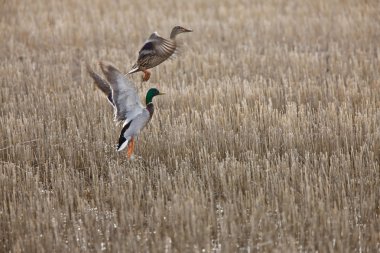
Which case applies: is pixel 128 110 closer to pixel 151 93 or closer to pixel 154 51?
pixel 151 93

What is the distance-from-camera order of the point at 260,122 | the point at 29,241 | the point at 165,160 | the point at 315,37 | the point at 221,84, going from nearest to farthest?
1. the point at 29,241
2. the point at 165,160
3. the point at 260,122
4. the point at 221,84
5. the point at 315,37

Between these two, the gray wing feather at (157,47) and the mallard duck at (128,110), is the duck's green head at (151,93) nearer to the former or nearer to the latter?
the mallard duck at (128,110)

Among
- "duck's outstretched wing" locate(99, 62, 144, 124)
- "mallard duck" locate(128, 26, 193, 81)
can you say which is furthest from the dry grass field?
"mallard duck" locate(128, 26, 193, 81)

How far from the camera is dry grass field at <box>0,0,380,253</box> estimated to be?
457 centimetres

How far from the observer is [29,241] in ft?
14.6

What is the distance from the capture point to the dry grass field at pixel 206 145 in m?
4.57

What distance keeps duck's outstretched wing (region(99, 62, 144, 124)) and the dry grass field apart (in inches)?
18.3

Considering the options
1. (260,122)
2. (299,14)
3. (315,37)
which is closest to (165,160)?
(260,122)

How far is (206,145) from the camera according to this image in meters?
6.29

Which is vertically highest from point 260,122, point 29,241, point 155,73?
point 155,73

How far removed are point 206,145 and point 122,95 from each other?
1053 mm

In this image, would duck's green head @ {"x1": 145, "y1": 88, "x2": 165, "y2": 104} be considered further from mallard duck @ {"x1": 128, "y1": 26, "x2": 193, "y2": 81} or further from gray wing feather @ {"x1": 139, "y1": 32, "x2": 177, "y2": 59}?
gray wing feather @ {"x1": 139, "y1": 32, "x2": 177, "y2": 59}

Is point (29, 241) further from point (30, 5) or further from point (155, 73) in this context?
point (30, 5)

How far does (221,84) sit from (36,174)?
3230 mm
